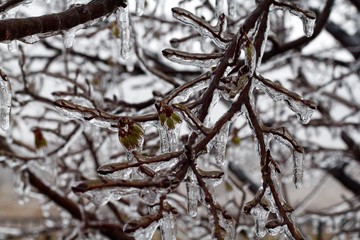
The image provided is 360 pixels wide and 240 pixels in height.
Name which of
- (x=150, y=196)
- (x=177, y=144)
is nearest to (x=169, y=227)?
(x=150, y=196)

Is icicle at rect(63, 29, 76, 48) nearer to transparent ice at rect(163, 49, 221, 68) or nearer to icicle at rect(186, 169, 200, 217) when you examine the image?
transparent ice at rect(163, 49, 221, 68)

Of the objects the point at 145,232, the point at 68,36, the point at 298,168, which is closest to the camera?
the point at 145,232

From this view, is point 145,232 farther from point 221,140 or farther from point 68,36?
point 68,36

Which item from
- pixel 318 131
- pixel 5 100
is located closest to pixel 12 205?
pixel 318 131

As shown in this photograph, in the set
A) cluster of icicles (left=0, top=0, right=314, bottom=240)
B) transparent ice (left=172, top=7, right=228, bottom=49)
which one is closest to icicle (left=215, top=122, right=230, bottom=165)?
cluster of icicles (left=0, top=0, right=314, bottom=240)

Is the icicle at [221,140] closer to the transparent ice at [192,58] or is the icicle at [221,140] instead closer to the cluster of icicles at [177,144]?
the cluster of icicles at [177,144]

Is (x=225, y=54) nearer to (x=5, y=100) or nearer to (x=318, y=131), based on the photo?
(x=5, y=100)
